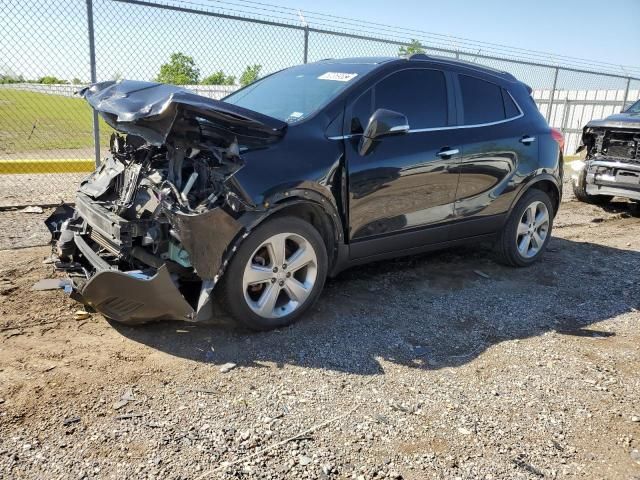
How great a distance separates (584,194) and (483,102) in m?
4.94

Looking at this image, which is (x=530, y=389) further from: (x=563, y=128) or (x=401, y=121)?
(x=563, y=128)

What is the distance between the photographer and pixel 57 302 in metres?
4.09

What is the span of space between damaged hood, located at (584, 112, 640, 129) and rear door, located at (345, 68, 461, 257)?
16.1 ft

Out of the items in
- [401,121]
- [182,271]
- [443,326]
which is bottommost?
[443,326]

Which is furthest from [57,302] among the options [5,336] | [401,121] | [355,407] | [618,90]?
[618,90]

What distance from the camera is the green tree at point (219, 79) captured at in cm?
793

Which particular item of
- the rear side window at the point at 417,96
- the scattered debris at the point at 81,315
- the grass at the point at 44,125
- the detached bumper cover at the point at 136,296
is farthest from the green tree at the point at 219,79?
the detached bumper cover at the point at 136,296

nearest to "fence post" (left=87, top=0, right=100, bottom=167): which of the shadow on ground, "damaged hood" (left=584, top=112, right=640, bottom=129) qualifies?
the shadow on ground

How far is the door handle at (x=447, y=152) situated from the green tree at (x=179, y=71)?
4.38 metres

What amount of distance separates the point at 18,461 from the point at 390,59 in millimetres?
3723

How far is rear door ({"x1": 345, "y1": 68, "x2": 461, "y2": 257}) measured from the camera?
4090 millimetres

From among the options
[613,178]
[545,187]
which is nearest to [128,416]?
[545,187]

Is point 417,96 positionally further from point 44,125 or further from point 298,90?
point 44,125

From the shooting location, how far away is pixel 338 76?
436 cm
